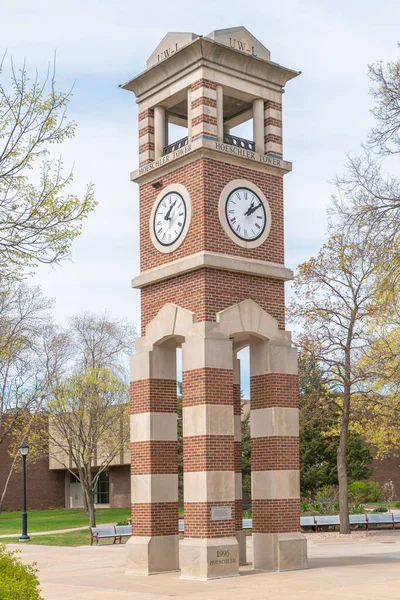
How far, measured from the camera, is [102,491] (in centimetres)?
6366

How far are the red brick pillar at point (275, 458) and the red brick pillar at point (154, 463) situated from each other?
2.00 meters

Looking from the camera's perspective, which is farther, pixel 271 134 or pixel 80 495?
pixel 80 495

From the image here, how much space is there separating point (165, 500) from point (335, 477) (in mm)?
27009

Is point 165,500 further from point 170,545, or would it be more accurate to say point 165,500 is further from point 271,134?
point 271,134

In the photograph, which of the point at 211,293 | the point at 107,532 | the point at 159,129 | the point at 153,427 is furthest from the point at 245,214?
the point at 107,532

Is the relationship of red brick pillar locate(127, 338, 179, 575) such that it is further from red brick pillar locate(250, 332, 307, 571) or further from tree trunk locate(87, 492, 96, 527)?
tree trunk locate(87, 492, 96, 527)

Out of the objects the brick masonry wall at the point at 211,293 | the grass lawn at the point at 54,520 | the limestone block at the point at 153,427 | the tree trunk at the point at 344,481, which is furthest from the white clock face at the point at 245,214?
the grass lawn at the point at 54,520

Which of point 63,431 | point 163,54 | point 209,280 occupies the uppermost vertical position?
point 163,54

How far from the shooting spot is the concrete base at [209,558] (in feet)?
59.1

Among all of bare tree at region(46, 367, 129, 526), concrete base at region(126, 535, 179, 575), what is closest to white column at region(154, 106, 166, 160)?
concrete base at region(126, 535, 179, 575)

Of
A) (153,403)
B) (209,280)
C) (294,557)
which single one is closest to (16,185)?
(209,280)

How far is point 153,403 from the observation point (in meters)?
20.4

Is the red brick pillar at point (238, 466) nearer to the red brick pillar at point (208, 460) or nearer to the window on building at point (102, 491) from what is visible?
the red brick pillar at point (208, 460)

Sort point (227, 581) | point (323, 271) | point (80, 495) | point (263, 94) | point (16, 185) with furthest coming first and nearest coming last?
point (80, 495), point (323, 271), point (263, 94), point (227, 581), point (16, 185)
